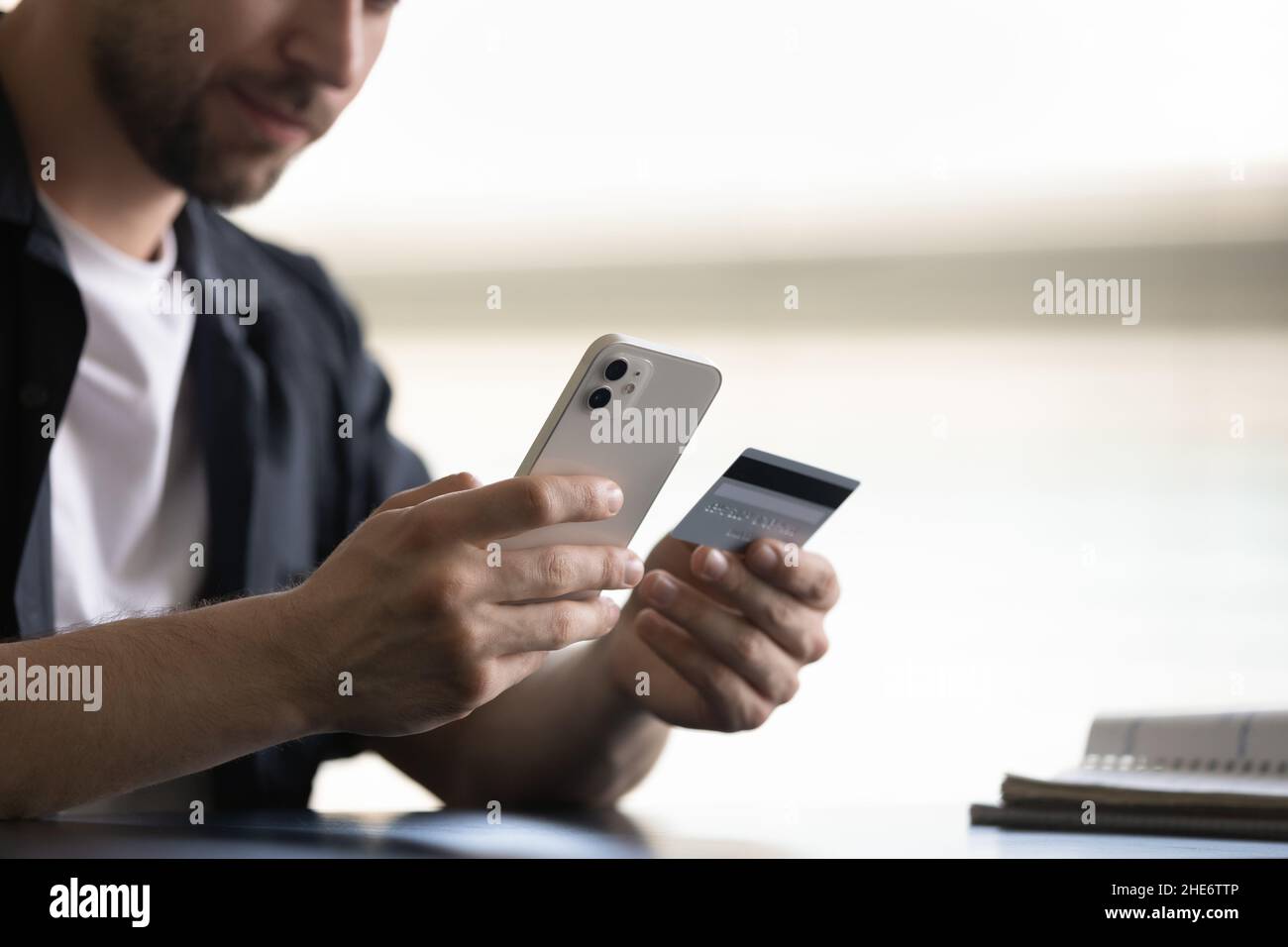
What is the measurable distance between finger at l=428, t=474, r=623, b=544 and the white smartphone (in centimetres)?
4

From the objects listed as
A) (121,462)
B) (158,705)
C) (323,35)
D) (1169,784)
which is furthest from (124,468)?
(1169,784)

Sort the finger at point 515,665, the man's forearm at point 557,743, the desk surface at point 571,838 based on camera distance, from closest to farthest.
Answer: the desk surface at point 571,838 → the finger at point 515,665 → the man's forearm at point 557,743

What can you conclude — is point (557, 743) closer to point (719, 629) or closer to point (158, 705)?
point (719, 629)

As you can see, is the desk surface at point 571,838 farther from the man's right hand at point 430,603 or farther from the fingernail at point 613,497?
the fingernail at point 613,497

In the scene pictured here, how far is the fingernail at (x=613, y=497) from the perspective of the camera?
0.74 meters

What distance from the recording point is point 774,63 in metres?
2.61

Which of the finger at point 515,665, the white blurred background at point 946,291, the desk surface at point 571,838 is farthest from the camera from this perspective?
the white blurred background at point 946,291

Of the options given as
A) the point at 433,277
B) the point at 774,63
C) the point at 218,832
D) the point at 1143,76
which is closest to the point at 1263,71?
the point at 1143,76

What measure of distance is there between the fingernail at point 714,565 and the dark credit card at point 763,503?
0.03 feet

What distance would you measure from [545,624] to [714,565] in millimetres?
197

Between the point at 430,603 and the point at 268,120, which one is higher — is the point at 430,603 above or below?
below

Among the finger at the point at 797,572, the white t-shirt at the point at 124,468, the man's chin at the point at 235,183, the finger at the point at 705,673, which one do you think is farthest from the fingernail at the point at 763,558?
the man's chin at the point at 235,183

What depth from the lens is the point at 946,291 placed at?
107 inches

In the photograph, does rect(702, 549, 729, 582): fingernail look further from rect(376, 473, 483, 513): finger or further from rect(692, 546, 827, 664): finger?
rect(376, 473, 483, 513): finger
